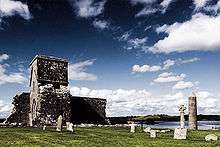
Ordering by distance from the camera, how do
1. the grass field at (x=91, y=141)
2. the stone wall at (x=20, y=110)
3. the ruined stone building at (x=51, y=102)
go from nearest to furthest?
the grass field at (x=91, y=141) → the ruined stone building at (x=51, y=102) → the stone wall at (x=20, y=110)

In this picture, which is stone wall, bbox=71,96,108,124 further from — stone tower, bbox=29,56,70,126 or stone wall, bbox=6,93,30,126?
stone wall, bbox=6,93,30,126

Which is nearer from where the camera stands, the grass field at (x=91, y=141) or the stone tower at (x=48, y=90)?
the grass field at (x=91, y=141)

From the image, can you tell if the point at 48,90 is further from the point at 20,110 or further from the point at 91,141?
the point at 91,141

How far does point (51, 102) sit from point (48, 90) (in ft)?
5.90

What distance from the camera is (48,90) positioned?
160 ft

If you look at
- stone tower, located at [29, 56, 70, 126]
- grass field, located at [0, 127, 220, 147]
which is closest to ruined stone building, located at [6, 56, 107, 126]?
stone tower, located at [29, 56, 70, 126]

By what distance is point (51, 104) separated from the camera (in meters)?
48.4

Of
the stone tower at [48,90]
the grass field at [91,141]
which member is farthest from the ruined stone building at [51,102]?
the grass field at [91,141]

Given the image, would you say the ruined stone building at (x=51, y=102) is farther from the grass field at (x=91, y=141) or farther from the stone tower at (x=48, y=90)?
the grass field at (x=91, y=141)

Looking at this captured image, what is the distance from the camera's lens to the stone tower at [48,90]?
4756 centimetres

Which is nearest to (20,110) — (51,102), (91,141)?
(51,102)

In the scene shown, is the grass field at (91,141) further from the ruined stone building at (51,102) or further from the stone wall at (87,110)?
the stone wall at (87,110)

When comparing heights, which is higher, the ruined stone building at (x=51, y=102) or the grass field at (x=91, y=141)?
the ruined stone building at (x=51, y=102)

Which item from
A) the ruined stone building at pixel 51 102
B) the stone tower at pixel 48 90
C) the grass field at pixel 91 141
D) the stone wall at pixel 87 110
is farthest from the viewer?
the stone wall at pixel 87 110
